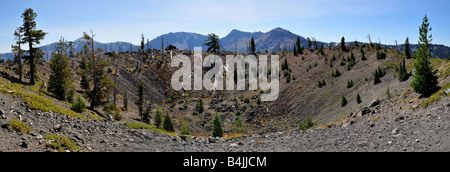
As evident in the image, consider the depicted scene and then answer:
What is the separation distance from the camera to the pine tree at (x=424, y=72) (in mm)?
21219

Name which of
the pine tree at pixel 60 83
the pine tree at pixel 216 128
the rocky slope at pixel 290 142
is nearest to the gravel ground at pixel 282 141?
the rocky slope at pixel 290 142

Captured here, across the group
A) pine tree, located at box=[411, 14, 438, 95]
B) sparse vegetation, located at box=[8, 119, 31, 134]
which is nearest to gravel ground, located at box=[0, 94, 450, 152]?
sparse vegetation, located at box=[8, 119, 31, 134]

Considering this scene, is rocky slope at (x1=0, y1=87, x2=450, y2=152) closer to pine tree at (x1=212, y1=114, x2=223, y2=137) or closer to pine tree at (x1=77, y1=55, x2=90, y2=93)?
pine tree at (x1=212, y1=114, x2=223, y2=137)

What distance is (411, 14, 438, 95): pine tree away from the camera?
2122 cm

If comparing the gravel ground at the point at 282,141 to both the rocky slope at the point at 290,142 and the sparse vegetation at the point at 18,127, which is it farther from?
the sparse vegetation at the point at 18,127

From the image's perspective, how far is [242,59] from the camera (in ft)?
357

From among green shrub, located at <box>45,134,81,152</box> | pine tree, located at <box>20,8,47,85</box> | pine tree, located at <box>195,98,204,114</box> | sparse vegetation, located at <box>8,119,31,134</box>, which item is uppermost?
pine tree, located at <box>20,8,47,85</box>

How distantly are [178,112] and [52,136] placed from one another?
57.8 m

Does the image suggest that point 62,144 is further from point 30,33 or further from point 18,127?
point 30,33

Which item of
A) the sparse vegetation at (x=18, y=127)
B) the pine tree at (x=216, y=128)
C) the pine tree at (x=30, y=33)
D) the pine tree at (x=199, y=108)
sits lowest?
the pine tree at (x=199, y=108)
